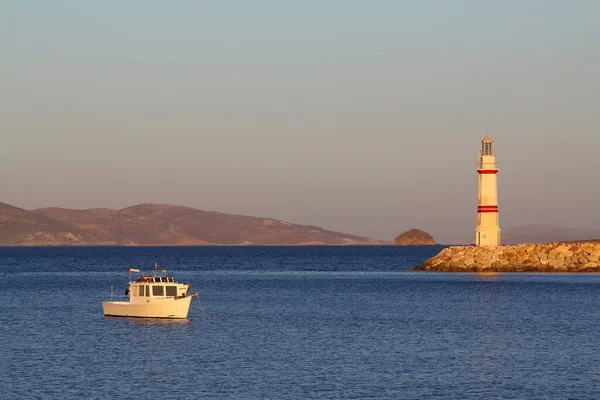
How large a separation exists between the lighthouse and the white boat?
50.0m

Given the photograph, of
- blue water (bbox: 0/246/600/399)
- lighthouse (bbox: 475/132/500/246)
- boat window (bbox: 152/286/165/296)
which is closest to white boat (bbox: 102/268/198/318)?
boat window (bbox: 152/286/165/296)

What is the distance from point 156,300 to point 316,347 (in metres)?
16.5

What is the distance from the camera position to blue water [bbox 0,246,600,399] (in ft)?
120

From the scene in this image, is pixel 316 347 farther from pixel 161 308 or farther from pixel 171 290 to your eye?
pixel 171 290

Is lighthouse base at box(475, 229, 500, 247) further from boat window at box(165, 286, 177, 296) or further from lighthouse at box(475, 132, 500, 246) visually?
boat window at box(165, 286, 177, 296)

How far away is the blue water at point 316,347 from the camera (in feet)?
120

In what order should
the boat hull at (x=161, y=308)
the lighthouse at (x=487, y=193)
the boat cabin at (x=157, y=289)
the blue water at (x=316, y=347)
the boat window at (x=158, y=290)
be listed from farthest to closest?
the lighthouse at (x=487, y=193), the boat window at (x=158, y=290), the boat cabin at (x=157, y=289), the boat hull at (x=161, y=308), the blue water at (x=316, y=347)

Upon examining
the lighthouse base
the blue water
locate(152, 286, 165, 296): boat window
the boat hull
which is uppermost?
the lighthouse base

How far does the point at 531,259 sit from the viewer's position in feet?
366

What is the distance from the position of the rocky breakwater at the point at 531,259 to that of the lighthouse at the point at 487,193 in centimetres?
409

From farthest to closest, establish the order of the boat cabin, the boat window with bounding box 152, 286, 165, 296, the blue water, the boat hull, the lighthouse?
the lighthouse → the boat window with bounding box 152, 286, 165, 296 → the boat cabin → the boat hull → the blue water

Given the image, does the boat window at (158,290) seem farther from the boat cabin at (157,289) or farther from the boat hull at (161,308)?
the boat hull at (161,308)

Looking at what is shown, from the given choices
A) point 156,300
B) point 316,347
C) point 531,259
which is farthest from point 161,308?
point 531,259

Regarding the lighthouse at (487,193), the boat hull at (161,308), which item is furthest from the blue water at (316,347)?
the lighthouse at (487,193)
